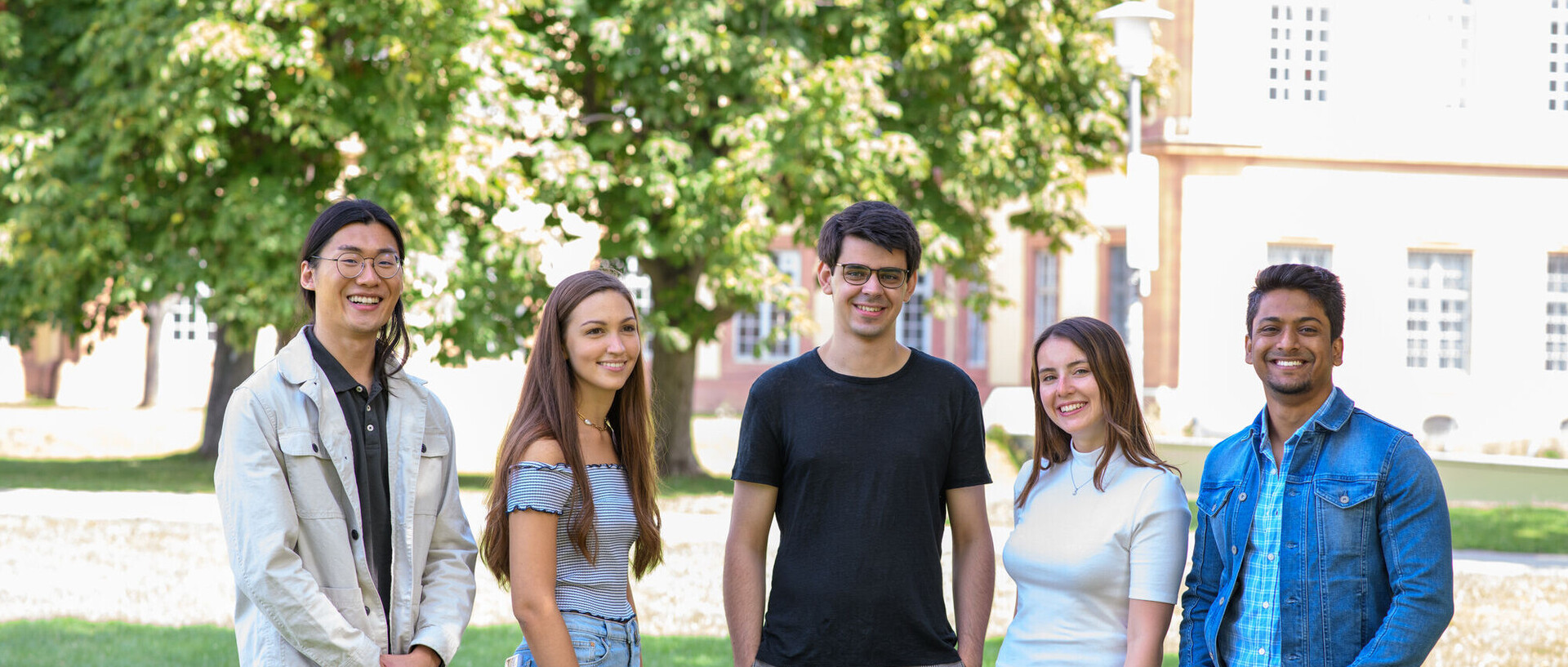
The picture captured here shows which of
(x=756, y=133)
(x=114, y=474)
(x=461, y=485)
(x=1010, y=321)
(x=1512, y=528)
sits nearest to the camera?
(x=1512, y=528)

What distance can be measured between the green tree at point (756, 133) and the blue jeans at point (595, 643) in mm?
11045

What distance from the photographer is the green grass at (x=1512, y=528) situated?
42.8 feet

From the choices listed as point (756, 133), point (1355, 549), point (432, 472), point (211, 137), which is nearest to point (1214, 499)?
point (1355, 549)

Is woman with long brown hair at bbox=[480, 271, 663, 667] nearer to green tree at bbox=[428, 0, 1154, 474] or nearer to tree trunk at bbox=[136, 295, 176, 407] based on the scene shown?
green tree at bbox=[428, 0, 1154, 474]

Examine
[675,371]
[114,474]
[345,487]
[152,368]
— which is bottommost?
[114,474]

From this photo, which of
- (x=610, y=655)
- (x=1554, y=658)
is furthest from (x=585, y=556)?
(x=1554, y=658)

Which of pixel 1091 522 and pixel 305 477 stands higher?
pixel 305 477

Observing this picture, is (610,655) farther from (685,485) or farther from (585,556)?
(685,485)

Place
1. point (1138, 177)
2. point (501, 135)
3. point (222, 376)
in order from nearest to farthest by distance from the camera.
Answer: point (1138, 177) → point (501, 135) → point (222, 376)

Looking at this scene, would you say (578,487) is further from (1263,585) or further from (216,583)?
(216,583)

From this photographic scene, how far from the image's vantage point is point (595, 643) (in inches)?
130

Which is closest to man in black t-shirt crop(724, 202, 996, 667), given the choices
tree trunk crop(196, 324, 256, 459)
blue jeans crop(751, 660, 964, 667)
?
blue jeans crop(751, 660, 964, 667)

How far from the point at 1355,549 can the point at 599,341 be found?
1.79m

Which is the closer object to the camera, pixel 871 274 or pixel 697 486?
pixel 871 274
